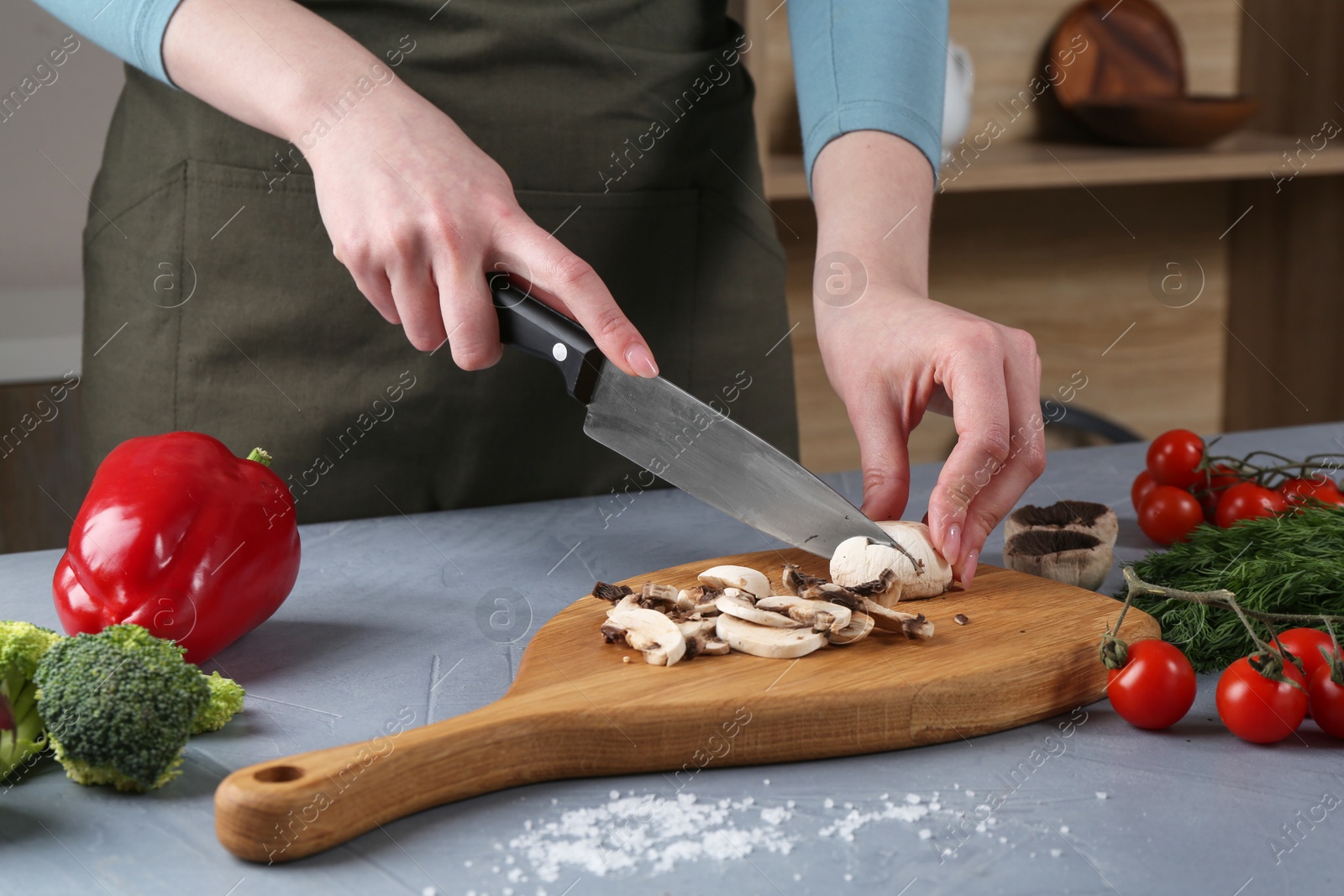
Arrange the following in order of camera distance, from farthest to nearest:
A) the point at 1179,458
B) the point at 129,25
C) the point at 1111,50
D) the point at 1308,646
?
the point at 1111,50 < the point at 1179,458 < the point at 129,25 < the point at 1308,646

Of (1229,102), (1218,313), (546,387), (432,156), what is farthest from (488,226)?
(1218,313)

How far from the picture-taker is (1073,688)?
736mm

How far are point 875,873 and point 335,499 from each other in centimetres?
76

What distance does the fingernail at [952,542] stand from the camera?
852 mm

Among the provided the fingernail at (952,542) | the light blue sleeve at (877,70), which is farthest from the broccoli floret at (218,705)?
the light blue sleeve at (877,70)

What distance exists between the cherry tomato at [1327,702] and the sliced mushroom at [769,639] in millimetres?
276

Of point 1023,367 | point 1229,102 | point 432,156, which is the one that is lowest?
point 1023,367

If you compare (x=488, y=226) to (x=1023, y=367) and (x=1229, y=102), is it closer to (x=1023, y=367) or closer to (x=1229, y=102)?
(x=1023, y=367)

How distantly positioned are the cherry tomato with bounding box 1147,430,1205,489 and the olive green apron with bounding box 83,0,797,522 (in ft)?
1.40

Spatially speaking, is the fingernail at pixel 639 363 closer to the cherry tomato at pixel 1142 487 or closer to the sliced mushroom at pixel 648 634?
the sliced mushroom at pixel 648 634

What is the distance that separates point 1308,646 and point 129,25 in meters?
0.94

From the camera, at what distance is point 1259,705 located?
66 cm

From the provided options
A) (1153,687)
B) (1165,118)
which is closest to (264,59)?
(1153,687)

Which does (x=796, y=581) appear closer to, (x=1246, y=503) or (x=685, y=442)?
(x=685, y=442)
